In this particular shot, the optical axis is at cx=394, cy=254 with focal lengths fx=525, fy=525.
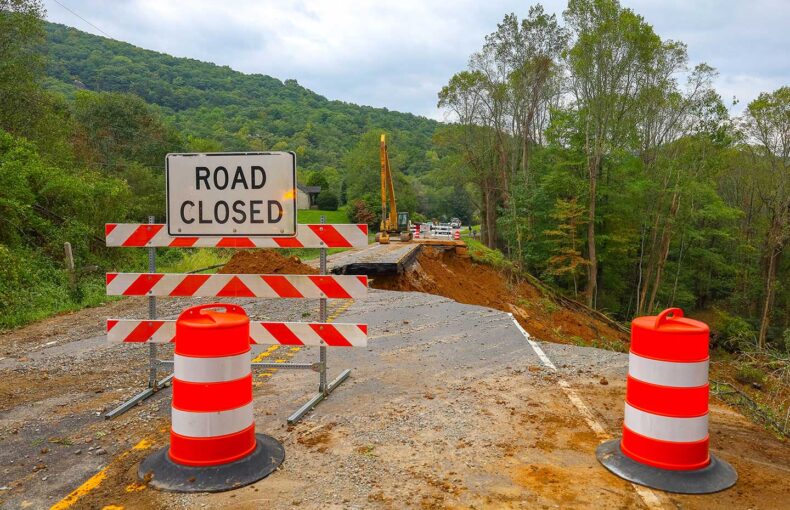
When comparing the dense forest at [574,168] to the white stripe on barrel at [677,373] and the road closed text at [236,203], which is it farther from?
the white stripe on barrel at [677,373]

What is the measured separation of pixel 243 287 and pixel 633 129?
108 feet

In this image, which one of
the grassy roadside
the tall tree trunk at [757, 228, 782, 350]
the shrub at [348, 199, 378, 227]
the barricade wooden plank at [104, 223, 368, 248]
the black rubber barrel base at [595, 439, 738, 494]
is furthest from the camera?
the shrub at [348, 199, 378, 227]

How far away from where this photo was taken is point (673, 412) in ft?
12.7

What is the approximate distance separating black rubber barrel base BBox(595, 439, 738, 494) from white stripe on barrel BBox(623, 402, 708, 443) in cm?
23

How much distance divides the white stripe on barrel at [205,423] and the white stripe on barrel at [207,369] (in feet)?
0.81

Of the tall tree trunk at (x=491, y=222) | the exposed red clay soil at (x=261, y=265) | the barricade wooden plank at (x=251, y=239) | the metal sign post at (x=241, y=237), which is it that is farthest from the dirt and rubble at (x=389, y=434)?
the tall tree trunk at (x=491, y=222)

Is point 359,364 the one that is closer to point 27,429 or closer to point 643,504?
point 27,429

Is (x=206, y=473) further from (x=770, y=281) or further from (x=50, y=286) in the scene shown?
(x=770, y=281)

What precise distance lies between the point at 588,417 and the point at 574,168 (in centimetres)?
3402

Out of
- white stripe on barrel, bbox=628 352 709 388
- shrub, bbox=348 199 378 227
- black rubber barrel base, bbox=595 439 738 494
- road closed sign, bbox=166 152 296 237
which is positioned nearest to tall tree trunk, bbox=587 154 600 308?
shrub, bbox=348 199 378 227

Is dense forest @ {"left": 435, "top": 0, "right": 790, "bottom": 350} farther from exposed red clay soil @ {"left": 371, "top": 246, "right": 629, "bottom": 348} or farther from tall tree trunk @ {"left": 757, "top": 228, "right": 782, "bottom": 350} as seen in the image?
exposed red clay soil @ {"left": 371, "top": 246, "right": 629, "bottom": 348}

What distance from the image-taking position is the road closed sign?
5.04 metres

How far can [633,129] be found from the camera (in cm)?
3275

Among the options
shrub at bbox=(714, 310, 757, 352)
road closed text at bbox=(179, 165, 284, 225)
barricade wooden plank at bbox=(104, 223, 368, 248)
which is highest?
road closed text at bbox=(179, 165, 284, 225)
